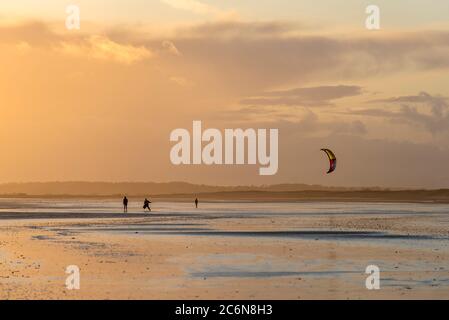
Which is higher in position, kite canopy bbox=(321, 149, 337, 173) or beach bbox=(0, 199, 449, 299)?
kite canopy bbox=(321, 149, 337, 173)

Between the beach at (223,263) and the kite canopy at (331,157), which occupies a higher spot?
the kite canopy at (331,157)

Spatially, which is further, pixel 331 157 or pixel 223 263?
pixel 331 157

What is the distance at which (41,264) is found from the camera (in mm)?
26281

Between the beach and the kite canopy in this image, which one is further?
the kite canopy

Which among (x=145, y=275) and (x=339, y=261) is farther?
(x=339, y=261)

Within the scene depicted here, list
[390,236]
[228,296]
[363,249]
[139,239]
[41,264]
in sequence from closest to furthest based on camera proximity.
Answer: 1. [228,296]
2. [41,264]
3. [363,249]
4. [139,239]
5. [390,236]

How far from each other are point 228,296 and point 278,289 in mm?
1789

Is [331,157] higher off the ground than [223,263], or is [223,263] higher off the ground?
[331,157]
